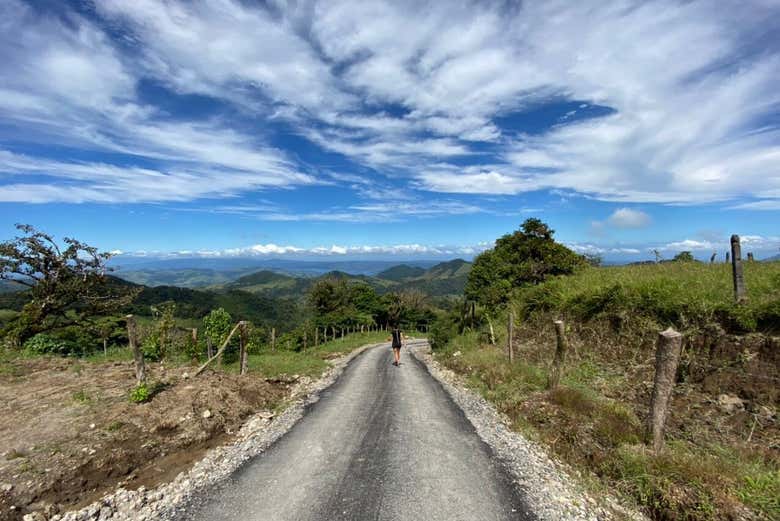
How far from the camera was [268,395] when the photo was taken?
11688mm

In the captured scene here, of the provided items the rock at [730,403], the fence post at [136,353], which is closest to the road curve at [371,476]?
the fence post at [136,353]

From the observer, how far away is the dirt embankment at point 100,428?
6.02m

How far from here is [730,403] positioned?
8188 mm

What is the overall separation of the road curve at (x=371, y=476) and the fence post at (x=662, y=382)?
3.23 meters

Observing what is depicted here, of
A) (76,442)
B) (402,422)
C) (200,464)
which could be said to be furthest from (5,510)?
(402,422)

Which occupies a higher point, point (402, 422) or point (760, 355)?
point (760, 355)

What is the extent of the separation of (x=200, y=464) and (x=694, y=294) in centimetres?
1560

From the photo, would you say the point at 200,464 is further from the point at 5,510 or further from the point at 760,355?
the point at 760,355

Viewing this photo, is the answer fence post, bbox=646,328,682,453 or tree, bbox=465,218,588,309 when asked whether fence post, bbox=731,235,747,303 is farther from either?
tree, bbox=465,218,588,309

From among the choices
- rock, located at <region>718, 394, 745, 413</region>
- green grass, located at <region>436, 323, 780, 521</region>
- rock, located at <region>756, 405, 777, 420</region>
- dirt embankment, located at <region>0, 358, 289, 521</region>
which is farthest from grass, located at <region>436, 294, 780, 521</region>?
dirt embankment, located at <region>0, 358, 289, 521</region>

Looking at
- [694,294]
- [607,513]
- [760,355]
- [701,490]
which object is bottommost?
[607,513]

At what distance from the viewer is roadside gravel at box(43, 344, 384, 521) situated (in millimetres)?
5406

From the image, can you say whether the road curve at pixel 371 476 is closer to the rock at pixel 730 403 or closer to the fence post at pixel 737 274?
the rock at pixel 730 403

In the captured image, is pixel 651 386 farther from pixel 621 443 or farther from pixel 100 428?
pixel 100 428
